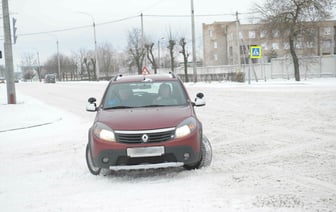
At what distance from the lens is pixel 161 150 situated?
216 inches

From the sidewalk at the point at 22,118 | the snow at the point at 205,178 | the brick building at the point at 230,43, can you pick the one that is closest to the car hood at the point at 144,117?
the snow at the point at 205,178

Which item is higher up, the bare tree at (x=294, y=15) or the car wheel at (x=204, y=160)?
the bare tree at (x=294, y=15)

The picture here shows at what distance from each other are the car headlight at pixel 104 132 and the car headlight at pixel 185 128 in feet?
3.03

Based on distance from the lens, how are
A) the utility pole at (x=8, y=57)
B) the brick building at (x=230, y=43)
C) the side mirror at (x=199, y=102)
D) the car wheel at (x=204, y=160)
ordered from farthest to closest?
1. the brick building at (x=230, y=43)
2. the utility pole at (x=8, y=57)
3. the side mirror at (x=199, y=102)
4. the car wheel at (x=204, y=160)

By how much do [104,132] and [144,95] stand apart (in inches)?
54.4

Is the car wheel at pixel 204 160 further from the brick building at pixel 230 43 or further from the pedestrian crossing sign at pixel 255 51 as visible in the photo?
the brick building at pixel 230 43

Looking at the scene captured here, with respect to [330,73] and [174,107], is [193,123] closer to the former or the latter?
[174,107]

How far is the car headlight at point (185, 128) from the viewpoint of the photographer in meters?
5.61

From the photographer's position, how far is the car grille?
548 cm

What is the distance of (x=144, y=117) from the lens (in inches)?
228

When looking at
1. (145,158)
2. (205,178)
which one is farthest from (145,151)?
(205,178)

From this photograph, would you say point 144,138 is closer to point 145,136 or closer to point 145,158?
point 145,136

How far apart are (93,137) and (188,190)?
164cm

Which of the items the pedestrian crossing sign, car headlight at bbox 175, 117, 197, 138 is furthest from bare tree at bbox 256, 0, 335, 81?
car headlight at bbox 175, 117, 197, 138
